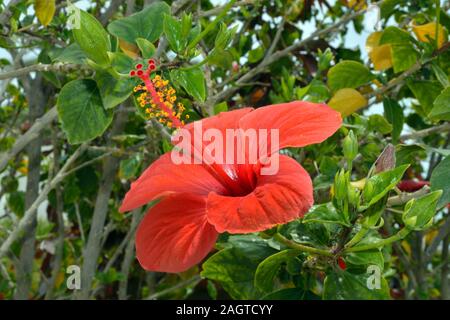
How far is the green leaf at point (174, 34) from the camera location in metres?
0.83

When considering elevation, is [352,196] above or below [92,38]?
below

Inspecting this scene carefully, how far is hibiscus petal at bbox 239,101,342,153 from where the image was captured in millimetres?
717

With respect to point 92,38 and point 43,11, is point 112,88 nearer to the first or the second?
point 92,38

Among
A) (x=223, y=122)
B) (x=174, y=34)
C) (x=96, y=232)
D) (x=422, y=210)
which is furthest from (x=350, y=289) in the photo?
(x=96, y=232)

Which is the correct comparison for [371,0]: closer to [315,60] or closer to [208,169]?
[315,60]

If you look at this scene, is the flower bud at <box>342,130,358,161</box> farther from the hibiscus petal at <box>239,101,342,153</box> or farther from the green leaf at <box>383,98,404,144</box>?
the green leaf at <box>383,98,404,144</box>

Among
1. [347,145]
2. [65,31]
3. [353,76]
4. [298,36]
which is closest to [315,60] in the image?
[298,36]

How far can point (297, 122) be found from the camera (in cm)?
75

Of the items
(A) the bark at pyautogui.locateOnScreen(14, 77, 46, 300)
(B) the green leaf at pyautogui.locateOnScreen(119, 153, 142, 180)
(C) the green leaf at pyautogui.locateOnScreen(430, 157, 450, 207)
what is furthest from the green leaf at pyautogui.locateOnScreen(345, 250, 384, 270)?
Answer: (A) the bark at pyautogui.locateOnScreen(14, 77, 46, 300)

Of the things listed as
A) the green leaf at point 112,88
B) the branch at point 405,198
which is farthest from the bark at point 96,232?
the branch at point 405,198

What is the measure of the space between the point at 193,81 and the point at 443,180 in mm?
362

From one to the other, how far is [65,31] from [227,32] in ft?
2.02

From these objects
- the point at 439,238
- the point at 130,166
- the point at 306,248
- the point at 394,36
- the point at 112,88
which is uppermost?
the point at 394,36

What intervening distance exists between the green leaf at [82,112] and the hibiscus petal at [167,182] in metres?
0.19
